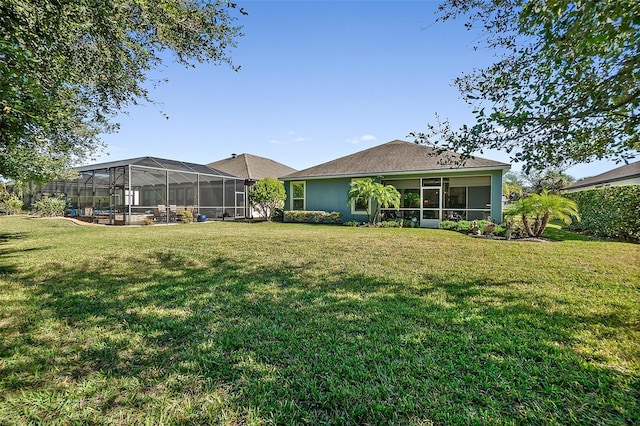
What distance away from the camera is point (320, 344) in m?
2.93

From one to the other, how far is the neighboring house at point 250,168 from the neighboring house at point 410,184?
4.75 m

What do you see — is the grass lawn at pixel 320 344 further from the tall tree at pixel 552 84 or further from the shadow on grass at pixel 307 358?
the tall tree at pixel 552 84

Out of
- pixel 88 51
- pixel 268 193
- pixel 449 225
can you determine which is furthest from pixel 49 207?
pixel 449 225

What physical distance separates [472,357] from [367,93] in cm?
1135

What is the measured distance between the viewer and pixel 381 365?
2.55 meters

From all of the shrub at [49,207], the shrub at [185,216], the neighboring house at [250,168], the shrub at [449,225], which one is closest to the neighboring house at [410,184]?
the shrub at [449,225]

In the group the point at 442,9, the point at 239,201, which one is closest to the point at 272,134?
the point at 239,201

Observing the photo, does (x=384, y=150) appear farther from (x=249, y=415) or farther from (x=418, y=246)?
(x=249, y=415)

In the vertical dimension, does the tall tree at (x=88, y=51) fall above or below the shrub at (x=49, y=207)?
above

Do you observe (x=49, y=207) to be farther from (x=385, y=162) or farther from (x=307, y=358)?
(x=307, y=358)

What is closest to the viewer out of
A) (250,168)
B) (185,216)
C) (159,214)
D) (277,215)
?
(159,214)

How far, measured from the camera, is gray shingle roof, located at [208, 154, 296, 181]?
960 inches

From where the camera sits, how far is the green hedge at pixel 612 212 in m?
9.49

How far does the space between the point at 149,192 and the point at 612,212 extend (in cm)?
2779
